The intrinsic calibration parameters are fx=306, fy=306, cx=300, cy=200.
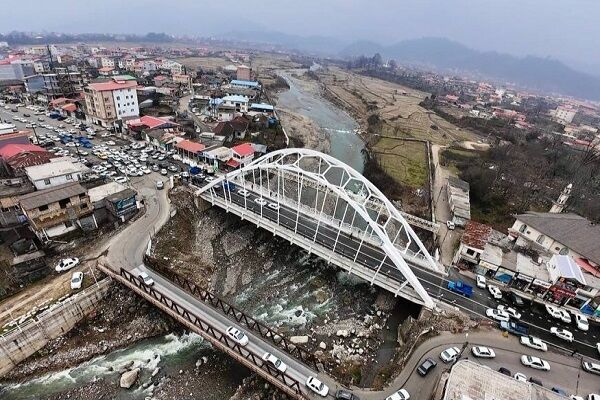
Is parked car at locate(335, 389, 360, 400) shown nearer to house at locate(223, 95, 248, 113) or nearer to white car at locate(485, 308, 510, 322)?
white car at locate(485, 308, 510, 322)

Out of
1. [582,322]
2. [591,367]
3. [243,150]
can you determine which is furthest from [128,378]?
[582,322]

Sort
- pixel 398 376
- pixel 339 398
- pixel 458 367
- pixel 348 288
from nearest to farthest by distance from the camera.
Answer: pixel 458 367, pixel 339 398, pixel 398 376, pixel 348 288

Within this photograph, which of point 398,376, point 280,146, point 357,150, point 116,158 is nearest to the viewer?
point 398,376

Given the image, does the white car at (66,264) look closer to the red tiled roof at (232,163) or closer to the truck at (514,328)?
the red tiled roof at (232,163)

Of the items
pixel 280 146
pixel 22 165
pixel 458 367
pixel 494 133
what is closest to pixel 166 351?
pixel 458 367

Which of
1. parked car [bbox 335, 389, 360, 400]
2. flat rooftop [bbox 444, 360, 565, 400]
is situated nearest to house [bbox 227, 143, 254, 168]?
parked car [bbox 335, 389, 360, 400]

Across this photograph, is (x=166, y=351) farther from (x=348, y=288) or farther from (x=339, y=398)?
(x=348, y=288)
